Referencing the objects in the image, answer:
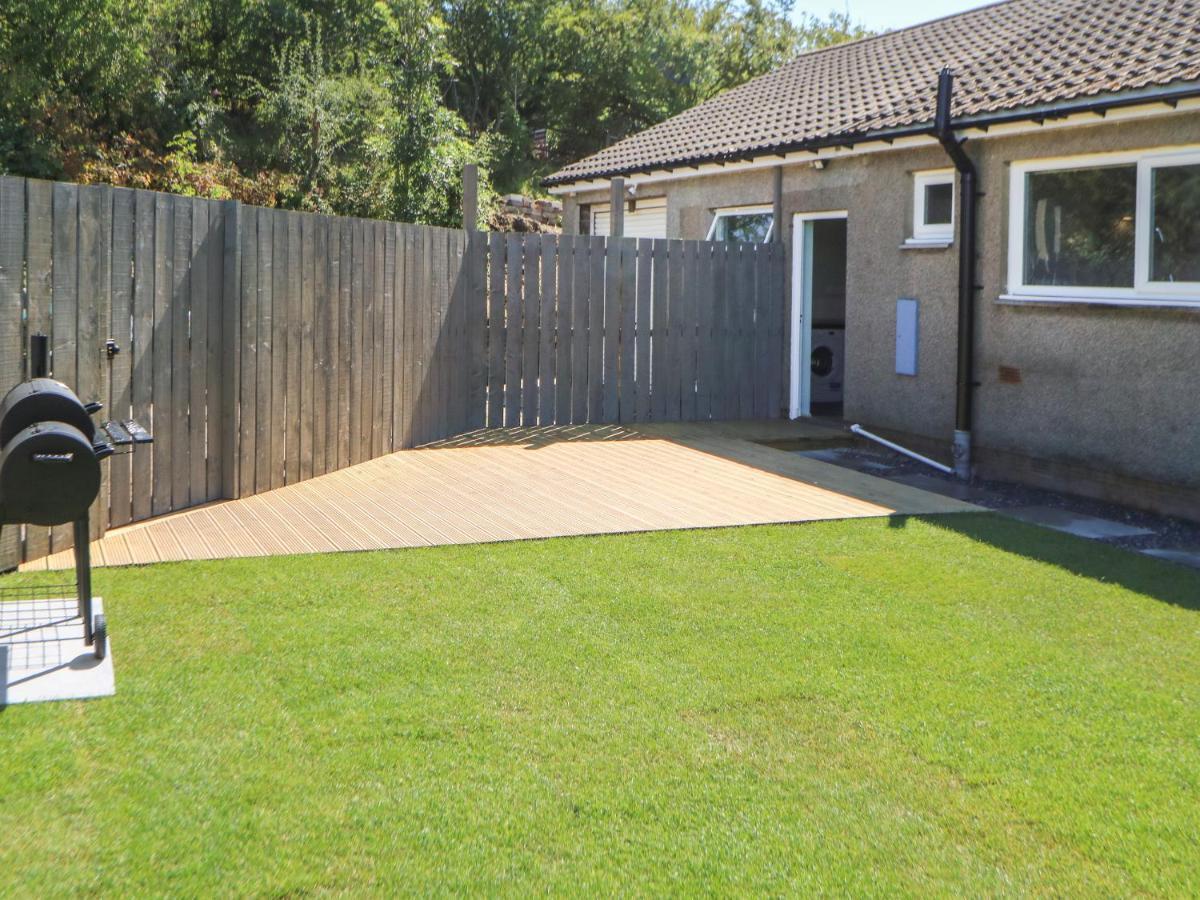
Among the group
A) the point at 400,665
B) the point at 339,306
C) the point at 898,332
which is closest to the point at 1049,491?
the point at 898,332

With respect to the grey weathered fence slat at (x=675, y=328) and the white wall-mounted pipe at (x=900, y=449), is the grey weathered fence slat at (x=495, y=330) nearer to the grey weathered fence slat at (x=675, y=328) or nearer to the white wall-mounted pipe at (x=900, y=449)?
the grey weathered fence slat at (x=675, y=328)

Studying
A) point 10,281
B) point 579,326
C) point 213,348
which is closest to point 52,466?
point 10,281

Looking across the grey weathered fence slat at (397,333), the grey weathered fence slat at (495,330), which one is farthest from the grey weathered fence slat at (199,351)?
the grey weathered fence slat at (495,330)

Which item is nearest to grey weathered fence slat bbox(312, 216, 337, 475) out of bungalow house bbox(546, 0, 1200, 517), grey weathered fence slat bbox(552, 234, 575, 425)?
grey weathered fence slat bbox(552, 234, 575, 425)

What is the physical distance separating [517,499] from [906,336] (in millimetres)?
4977

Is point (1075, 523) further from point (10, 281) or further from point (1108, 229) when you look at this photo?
point (10, 281)

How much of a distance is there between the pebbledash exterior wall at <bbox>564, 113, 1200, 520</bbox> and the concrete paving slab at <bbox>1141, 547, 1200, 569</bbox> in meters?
1.13

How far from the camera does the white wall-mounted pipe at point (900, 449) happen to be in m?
11.3

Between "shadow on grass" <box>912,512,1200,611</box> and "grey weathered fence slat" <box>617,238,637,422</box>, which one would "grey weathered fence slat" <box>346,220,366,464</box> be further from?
"shadow on grass" <box>912,512,1200,611</box>

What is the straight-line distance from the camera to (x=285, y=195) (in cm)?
2275

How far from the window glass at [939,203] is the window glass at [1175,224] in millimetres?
2597

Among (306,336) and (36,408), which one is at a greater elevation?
(306,336)

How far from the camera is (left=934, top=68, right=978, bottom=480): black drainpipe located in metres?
11.2

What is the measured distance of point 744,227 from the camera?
51.0 ft
